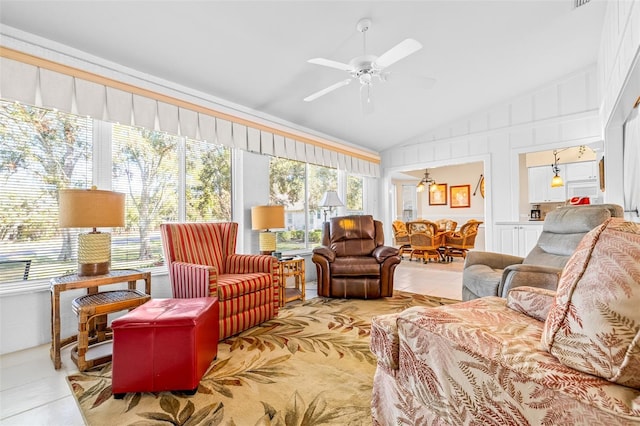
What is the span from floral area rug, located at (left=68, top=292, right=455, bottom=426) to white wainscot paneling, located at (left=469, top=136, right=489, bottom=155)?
12.8 feet

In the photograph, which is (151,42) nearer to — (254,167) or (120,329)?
(254,167)

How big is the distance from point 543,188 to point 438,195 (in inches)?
108

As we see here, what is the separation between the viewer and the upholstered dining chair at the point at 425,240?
6.32m

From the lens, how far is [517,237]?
14.6ft

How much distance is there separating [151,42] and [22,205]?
1.68 meters

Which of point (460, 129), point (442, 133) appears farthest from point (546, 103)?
point (442, 133)

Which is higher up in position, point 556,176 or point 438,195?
point 556,176

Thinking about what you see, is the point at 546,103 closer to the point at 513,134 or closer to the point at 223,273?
the point at 513,134

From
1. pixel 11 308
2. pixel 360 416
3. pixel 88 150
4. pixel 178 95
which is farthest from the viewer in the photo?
pixel 178 95

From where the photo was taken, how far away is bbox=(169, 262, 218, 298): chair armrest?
2.32m

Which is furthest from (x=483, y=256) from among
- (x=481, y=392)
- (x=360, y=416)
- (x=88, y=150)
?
(x=88, y=150)

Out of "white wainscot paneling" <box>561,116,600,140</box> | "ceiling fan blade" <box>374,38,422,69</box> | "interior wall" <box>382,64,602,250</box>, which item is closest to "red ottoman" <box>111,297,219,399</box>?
"ceiling fan blade" <box>374,38,422,69</box>

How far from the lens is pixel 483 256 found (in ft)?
9.25

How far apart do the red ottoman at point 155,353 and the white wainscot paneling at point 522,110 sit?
5256mm
